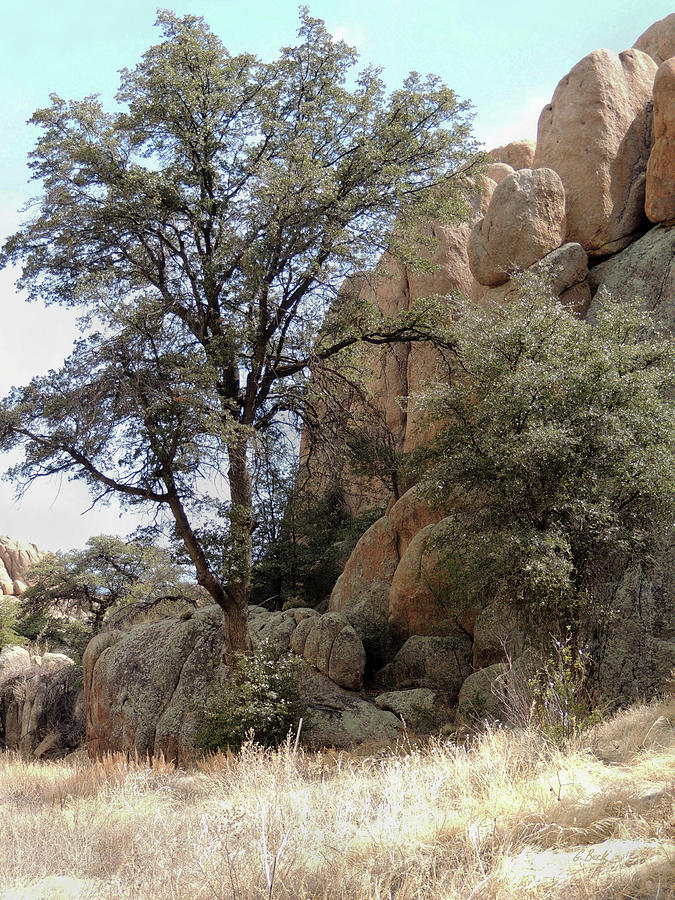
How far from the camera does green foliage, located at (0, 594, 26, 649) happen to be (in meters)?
39.6

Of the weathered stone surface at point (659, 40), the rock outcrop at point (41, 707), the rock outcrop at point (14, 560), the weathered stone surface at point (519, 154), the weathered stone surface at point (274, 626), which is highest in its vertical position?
the weathered stone surface at point (659, 40)

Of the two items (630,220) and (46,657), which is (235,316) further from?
(46,657)

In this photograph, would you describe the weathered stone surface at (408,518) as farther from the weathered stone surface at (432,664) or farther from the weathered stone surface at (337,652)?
the weathered stone surface at (337,652)

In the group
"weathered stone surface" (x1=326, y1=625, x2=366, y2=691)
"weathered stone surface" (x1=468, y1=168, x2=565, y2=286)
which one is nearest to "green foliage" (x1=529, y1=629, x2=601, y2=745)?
"weathered stone surface" (x1=326, y1=625, x2=366, y2=691)

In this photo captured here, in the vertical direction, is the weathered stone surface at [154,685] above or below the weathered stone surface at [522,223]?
below

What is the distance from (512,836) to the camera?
5.04 meters

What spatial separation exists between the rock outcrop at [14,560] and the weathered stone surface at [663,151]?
58264 mm

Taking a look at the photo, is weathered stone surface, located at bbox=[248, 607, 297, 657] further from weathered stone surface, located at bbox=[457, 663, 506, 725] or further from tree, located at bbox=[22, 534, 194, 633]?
tree, located at bbox=[22, 534, 194, 633]

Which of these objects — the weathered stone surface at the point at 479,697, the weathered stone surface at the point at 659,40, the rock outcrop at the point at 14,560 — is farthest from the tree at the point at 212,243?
the rock outcrop at the point at 14,560

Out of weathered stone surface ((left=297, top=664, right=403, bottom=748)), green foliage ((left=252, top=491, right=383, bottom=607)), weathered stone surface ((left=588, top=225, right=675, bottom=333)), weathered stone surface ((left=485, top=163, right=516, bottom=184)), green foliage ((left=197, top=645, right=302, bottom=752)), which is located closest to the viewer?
green foliage ((left=197, top=645, right=302, bottom=752))

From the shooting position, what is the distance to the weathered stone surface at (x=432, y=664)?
15.0 m

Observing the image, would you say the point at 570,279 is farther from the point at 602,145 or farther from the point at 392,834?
the point at 392,834

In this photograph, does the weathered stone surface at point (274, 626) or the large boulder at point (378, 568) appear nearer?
the weathered stone surface at point (274, 626)

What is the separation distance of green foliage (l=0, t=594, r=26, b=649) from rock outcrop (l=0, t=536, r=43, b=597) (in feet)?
72.4
